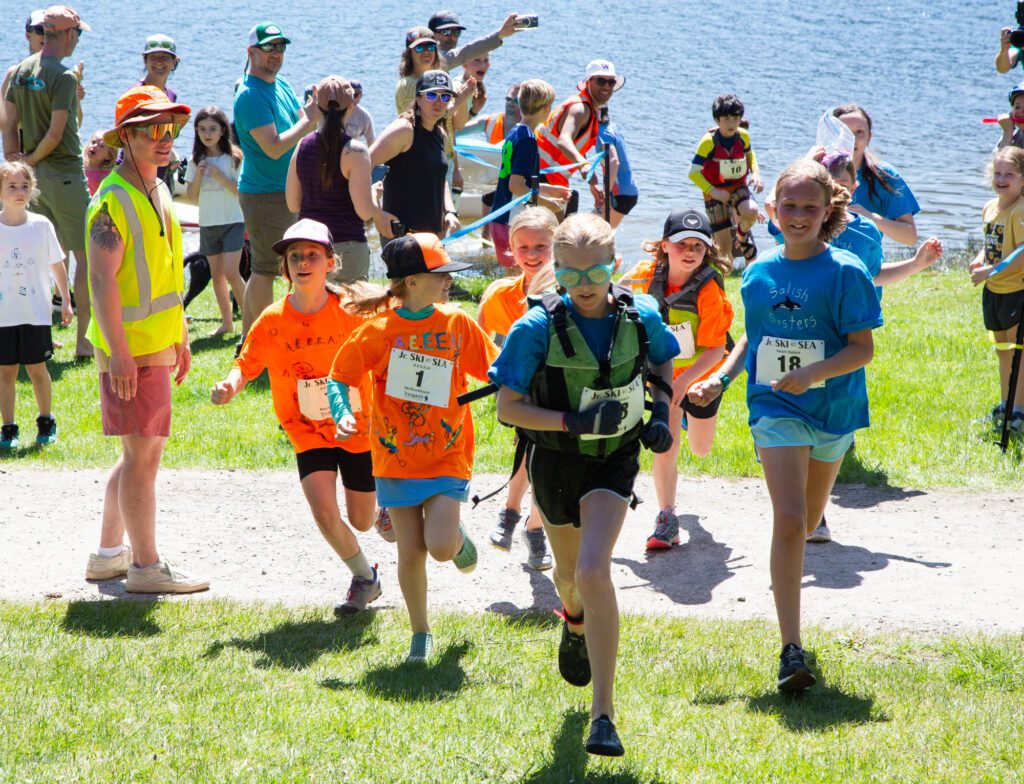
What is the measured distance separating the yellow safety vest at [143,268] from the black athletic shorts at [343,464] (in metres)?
0.84

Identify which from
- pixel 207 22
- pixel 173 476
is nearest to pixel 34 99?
pixel 173 476

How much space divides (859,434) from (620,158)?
3.84 meters

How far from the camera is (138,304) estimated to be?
18.0 ft

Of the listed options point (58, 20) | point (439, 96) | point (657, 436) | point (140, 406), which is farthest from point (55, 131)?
point (657, 436)

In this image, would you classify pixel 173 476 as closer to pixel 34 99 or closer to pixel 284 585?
pixel 284 585

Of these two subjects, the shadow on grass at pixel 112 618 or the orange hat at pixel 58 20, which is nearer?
the shadow on grass at pixel 112 618

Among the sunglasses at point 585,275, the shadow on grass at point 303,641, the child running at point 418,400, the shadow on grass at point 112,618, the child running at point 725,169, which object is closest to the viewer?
the sunglasses at point 585,275

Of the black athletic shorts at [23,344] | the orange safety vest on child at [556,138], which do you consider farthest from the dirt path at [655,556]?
the orange safety vest on child at [556,138]

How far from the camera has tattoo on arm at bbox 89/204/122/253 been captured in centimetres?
532

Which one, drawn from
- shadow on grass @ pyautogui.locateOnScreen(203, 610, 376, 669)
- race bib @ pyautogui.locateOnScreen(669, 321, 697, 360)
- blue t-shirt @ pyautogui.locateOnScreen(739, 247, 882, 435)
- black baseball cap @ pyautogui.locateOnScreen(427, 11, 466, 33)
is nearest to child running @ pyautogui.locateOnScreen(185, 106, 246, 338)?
black baseball cap @ pyautogui.locateOnScreen(427, 11, 466, 33)

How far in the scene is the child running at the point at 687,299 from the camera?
6.00 meters

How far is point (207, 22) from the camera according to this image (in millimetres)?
43719

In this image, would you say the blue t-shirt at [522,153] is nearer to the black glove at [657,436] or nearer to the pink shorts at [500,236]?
the pink shorts at [500,236]

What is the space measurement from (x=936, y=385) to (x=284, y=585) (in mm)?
5302
